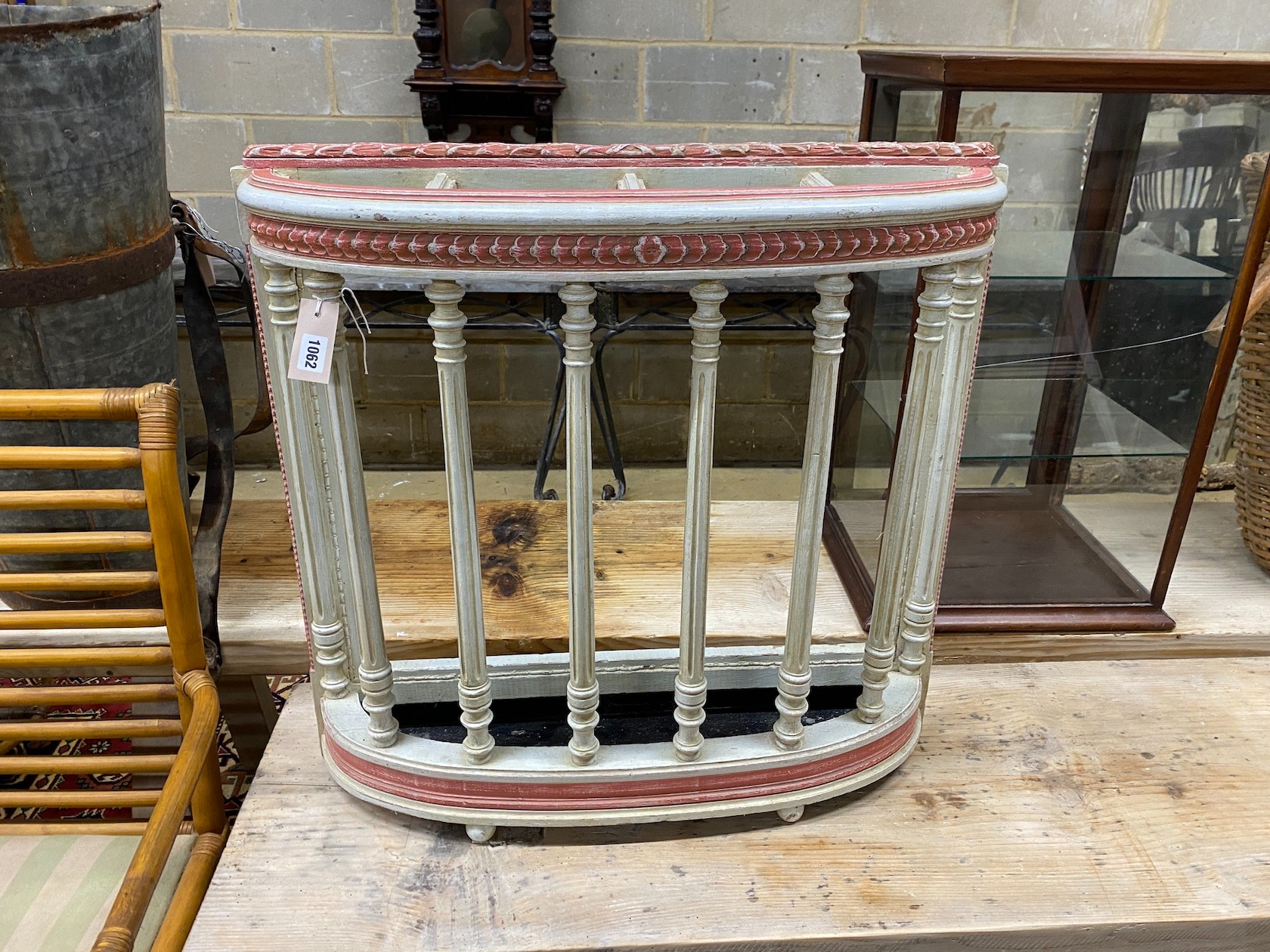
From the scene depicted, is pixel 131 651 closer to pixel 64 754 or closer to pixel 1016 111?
pixel 64 754

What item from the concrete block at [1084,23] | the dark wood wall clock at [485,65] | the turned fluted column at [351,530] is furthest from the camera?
the concrete block at [1084,23]

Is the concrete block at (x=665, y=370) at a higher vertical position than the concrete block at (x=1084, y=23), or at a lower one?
lower

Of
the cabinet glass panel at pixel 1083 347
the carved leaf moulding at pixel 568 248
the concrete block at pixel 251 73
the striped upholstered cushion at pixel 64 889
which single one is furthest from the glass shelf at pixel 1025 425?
the concrete block at pixel 251 73

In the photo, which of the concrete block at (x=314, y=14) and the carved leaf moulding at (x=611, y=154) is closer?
the carved leaf moulding at (x=611, y=154)

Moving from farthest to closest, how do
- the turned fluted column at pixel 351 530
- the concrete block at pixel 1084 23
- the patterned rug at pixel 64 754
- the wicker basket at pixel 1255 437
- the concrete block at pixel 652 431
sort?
the concrete block at pixel 652 431
the concrete block at pixel 1084 23
the patterned rug at pixel 64 754
the wicker basket at pixel 1255 437
the turned fluted column at pixel 351 530

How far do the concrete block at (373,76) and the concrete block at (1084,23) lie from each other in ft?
4.45

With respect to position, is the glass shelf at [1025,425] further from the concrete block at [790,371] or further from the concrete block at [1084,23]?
the concrete block at [1084,23]

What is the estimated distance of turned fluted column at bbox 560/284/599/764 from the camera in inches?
26.5

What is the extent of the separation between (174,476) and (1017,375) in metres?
0.95

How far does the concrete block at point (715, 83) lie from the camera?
2068 millimetres

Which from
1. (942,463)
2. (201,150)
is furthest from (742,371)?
(942,463)

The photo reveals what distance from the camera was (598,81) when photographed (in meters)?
2.09

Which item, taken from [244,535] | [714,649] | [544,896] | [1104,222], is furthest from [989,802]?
[244,535]

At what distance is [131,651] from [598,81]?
64.7 inches
